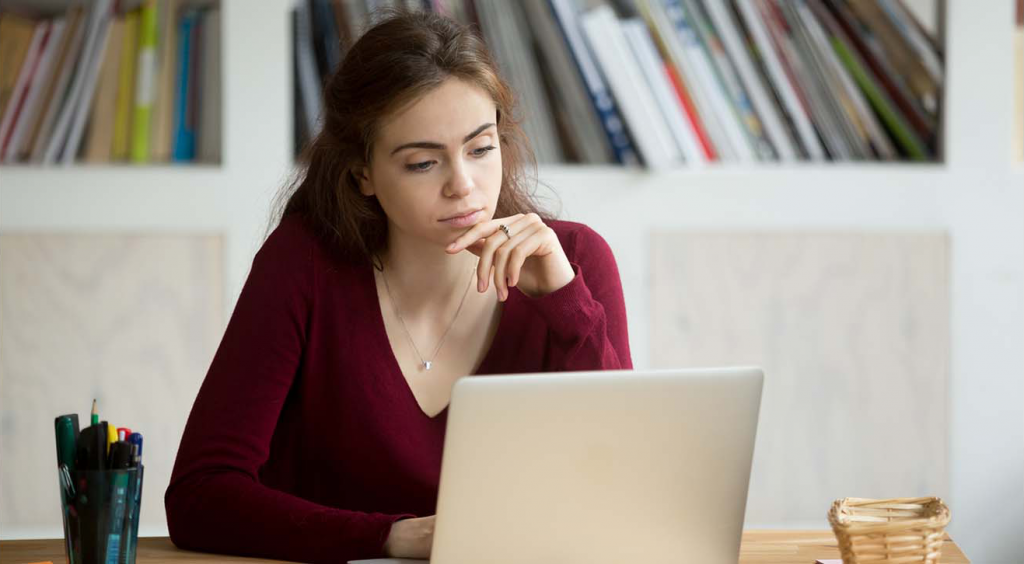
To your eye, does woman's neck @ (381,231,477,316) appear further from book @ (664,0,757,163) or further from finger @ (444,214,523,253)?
book @ (664,0,757,163)

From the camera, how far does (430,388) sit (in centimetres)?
156

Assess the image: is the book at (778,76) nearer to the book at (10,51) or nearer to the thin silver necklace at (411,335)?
the thin silver necklace at (411,335)

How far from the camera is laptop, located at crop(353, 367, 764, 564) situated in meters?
0.96

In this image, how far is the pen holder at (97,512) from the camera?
3.39 ft

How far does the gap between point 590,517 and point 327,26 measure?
162cm

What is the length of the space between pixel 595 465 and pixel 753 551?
0.30 meters

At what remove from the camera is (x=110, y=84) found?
91.2 inches

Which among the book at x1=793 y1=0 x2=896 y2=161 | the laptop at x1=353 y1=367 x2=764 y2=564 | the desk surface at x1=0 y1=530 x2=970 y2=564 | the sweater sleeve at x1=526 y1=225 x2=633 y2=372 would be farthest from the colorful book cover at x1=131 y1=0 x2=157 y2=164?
the laptop at x1=353 y1=367 x2=764 y2=564

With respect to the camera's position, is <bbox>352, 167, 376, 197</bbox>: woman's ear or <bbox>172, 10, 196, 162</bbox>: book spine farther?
<bbox>172, 10, 196, 162</bbox>: book spine

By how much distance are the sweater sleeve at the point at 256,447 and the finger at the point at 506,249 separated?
Result: 290 mm

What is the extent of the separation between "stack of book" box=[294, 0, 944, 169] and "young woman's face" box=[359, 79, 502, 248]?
0.93m

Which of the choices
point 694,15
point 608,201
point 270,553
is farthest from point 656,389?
point 694,15

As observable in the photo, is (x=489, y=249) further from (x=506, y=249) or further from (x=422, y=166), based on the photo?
(x=422, y=166)

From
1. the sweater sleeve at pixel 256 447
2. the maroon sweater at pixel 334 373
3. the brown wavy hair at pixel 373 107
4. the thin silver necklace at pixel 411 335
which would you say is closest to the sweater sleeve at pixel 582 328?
the maroon sweater at pixel 334 373
